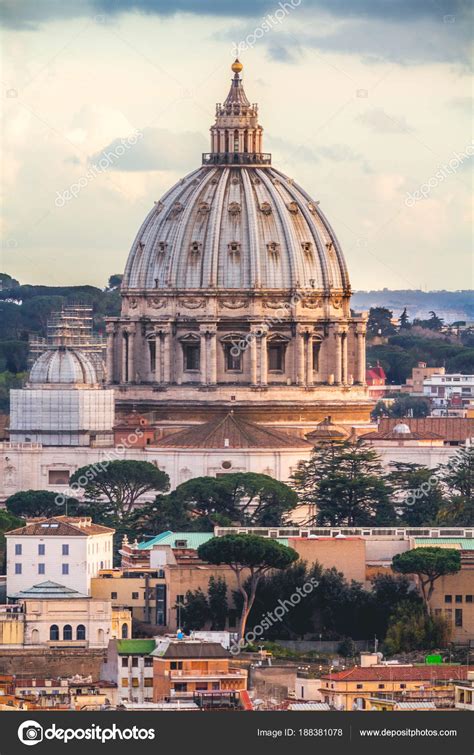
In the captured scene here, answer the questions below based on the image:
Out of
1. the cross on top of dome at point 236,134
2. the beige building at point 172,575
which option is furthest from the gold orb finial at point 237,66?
the beige building at point 172,575

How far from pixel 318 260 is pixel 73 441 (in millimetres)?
11676

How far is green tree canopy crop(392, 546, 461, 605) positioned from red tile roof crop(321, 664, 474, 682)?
1083cm

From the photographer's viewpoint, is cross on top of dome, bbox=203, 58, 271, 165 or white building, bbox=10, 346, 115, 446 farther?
cross on top of dome, bbox=203, 58, 271, 165

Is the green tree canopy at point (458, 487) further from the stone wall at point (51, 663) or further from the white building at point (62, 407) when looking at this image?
the stone wall at point (51, 663)

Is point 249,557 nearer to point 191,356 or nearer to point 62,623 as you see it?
point 62,623

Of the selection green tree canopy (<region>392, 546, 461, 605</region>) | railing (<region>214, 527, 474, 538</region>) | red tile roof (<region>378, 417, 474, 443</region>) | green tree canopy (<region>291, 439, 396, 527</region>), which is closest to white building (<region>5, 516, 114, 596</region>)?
railing (<region>214, 527, 474, 538</region>)

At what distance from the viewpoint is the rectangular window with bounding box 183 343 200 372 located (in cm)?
14300

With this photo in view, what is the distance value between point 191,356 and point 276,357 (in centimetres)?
249

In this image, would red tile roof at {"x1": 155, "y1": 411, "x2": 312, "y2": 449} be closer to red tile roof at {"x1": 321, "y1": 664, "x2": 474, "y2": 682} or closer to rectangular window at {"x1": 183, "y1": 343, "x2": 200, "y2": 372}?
A: rectangular window at {"x1": 183, "y1": 343, "x2": 200, "y2": 372}

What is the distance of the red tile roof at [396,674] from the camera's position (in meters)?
89.1

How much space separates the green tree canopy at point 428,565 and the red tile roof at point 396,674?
10835mm

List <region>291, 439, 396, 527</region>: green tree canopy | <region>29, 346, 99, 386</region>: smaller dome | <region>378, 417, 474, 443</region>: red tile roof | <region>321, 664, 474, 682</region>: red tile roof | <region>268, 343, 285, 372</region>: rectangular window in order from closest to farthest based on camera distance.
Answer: <region>321, 664, 474, 682</region>: red tile roof → <region>291, 439, 396, 527</region>: green tree canopy → <region>29, 346, 99, 386</region>: smaller dome → <region>378, 417, 474, 443</region>: red tile roof → <region>268, 343, 285, 372</region>: rectangular window

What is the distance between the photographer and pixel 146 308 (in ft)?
472
